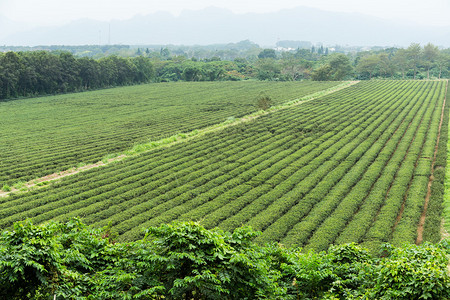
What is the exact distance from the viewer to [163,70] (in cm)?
14312

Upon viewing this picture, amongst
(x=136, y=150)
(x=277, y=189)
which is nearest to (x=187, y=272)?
(x=277, y=189)

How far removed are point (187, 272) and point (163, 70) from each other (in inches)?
5545

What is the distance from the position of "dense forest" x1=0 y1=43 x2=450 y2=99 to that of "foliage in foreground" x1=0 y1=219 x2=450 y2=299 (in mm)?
80563

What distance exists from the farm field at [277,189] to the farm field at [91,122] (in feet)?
21.2

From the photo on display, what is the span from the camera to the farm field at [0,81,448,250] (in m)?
19.8

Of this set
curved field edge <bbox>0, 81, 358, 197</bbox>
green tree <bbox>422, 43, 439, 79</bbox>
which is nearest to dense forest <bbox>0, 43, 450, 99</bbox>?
green tree <bbox>422, 43, 439, 79</bbox>

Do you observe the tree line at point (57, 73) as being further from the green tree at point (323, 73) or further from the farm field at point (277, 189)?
the green tree at point (323, 73)

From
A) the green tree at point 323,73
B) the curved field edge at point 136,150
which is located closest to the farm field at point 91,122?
the curved field edge at point 136,150

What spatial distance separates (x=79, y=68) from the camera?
96562 mm

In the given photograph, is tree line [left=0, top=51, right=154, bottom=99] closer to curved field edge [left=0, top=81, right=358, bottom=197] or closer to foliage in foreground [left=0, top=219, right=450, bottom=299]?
curved field edge [left=0, top=81, right=358, bottom=197]

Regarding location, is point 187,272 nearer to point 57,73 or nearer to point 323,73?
point 57,73

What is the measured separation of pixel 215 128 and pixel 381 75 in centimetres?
10248

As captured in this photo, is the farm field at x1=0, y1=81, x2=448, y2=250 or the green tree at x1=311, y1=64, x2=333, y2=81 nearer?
the farm field at x1=0, y1=81, x2=448, y2=250

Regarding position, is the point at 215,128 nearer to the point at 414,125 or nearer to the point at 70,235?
the point at 414,125
